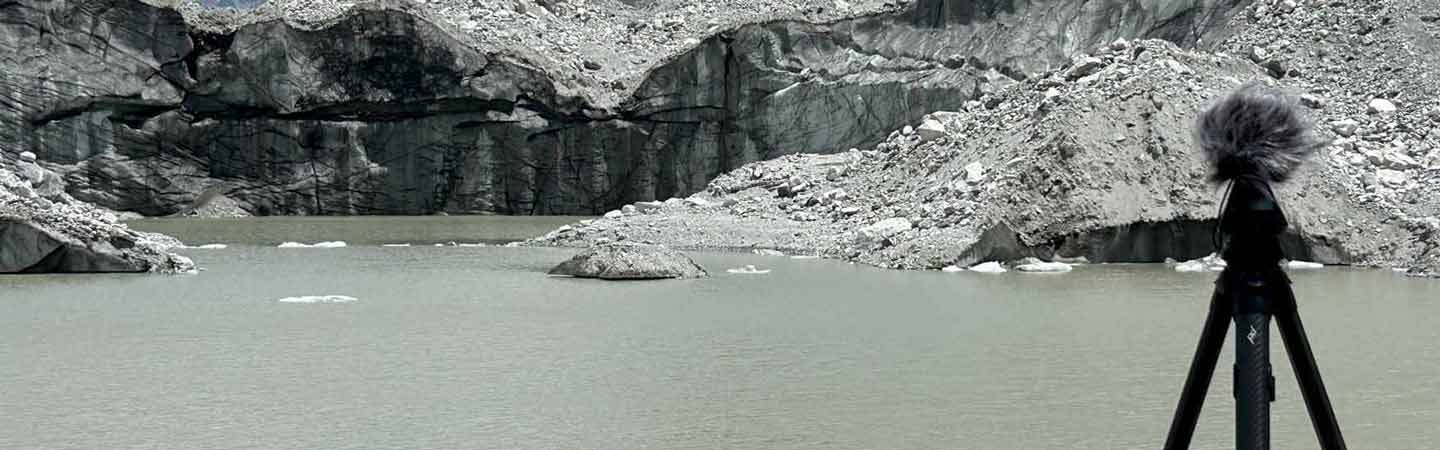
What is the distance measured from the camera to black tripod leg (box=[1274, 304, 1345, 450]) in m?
3.59

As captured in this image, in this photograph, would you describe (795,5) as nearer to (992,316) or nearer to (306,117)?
(306,117)

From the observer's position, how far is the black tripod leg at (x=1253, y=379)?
11.8 ft

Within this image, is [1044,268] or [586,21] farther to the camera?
[586,21]

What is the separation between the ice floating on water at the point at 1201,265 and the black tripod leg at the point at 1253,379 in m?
16.8

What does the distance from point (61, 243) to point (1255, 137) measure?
60.9 ft

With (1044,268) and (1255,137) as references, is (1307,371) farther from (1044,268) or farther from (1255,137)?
(1044,268)

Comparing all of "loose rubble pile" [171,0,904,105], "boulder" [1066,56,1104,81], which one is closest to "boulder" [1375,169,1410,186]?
"boulder" [1066,56,1104,81]

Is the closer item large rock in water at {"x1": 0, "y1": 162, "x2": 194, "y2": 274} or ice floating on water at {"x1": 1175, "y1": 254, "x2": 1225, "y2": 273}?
large rock in water at {"x1": 0, "y1": 162, "x2": 194, "y2": 274}

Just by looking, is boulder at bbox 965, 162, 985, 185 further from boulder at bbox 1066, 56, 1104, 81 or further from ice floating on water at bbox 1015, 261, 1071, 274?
boulder at bbox 1066, 56, 1104, 81

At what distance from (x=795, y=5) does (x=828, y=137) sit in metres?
12.2

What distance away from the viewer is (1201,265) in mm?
20328

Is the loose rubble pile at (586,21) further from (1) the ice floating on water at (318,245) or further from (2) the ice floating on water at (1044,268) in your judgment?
(2) the ice floating on water at (1044,268)

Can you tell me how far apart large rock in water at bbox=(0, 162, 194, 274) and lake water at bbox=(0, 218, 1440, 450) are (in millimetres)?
545

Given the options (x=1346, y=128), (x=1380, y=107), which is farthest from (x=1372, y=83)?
Result: (x=1346, y=128)
